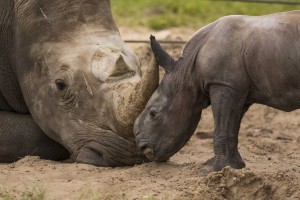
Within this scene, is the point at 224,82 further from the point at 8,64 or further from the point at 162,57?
the point at 8,64

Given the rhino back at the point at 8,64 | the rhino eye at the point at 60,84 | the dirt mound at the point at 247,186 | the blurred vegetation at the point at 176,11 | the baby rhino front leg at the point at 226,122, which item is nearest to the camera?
the dirt mound at the point at 247,186

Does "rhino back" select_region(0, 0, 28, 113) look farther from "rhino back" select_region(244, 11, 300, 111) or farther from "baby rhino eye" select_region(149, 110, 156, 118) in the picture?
"rhino back" select_region(244, 11, 300, 111)

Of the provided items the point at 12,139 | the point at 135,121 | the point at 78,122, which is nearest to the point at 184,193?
the point at 135,121

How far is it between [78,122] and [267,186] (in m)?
1.66

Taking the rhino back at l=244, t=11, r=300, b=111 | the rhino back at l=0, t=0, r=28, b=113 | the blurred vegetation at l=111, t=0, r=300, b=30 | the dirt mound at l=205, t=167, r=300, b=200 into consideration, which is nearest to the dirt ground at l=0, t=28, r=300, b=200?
the dirt mound at l=205, t=167, r=300, b=200

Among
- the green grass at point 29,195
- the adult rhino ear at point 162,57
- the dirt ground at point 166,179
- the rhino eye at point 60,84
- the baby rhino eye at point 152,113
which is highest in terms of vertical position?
the adult rhino ear at point 162,57

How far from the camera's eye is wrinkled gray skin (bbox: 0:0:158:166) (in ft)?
23.6

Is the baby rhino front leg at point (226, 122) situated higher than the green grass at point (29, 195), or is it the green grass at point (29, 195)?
the baby rhino front leg at point (226, 122)

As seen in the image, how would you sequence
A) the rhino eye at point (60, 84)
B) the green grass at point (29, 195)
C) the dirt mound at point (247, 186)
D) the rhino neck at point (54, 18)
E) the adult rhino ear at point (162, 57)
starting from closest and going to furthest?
the green grass at point (29, 195), the dirt mound at point (247, 186), the adult rhino ear at point (162, 57), the rhino eye at point (60, 84), the rhino neck at point (54, 18)

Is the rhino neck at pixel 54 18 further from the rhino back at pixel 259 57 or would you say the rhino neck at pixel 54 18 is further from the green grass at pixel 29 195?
the green grass at pixel 29 195

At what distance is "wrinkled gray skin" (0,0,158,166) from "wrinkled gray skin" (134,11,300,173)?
320 mm

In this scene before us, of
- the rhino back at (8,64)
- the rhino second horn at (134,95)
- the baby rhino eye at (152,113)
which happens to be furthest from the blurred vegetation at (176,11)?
the baby rhino eye at (152,113)

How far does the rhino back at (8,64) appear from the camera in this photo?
7730mm

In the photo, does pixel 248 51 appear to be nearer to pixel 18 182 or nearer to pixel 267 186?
pixel 267 186
